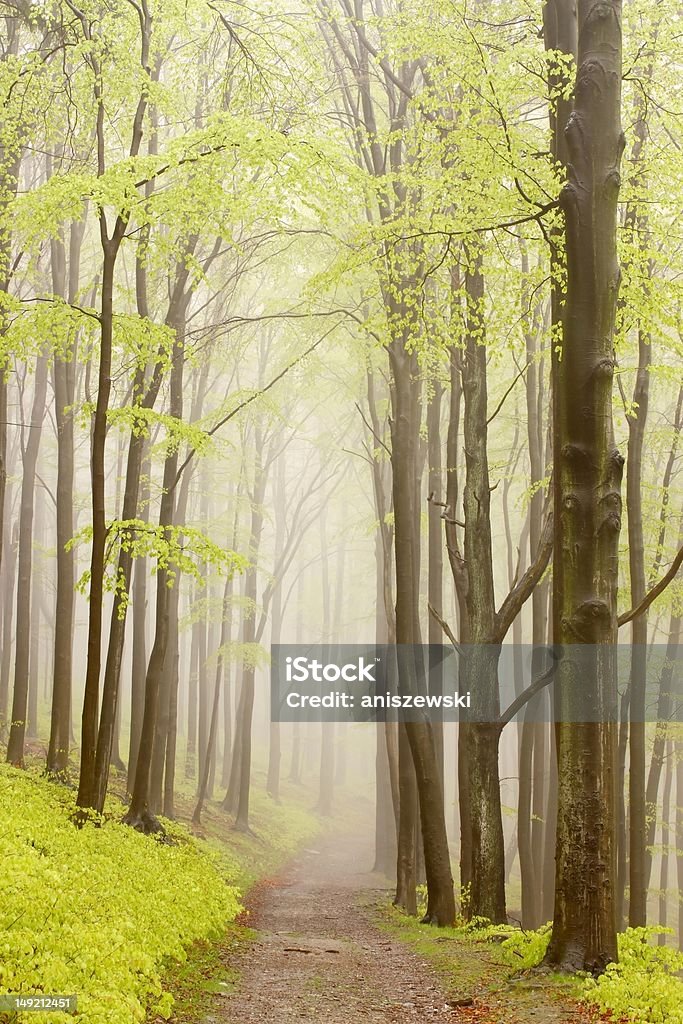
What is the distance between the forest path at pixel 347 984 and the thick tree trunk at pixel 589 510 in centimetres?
87

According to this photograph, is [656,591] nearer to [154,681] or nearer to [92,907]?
[92,907]

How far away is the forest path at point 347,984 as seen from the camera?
5.86 metres

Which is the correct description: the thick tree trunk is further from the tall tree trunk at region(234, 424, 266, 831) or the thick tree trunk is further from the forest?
the tall tree trunk at region(234, 424, 266, 831)

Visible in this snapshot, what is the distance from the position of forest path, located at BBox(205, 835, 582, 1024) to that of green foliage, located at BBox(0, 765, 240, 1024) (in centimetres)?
65

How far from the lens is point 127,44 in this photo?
423 inches

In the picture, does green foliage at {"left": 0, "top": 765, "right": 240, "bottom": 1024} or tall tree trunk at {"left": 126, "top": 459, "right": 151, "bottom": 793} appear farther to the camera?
tall tree trunk at {"left": 126, "top": 459, "right": 151, "bottom": 793}

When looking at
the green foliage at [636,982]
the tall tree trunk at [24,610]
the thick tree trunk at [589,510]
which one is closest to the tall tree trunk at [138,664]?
the tall tree trunk at [24,610]

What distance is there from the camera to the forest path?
5855 mm

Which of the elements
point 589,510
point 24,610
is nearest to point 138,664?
point 24,610

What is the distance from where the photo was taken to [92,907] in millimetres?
6395

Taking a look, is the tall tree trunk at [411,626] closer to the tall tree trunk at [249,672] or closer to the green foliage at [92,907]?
the green foliage at [92,907]

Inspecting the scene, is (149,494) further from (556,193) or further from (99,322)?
(556,193)

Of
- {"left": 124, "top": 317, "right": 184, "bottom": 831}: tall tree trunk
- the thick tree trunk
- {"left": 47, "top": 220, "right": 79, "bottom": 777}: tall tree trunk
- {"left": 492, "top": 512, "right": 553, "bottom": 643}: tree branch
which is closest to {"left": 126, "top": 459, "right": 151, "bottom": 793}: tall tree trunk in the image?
{"left": 47, "top": 220, "right": 79, "bottom": 777}: tall tree trunk

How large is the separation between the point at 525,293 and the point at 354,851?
24093 millimetres
